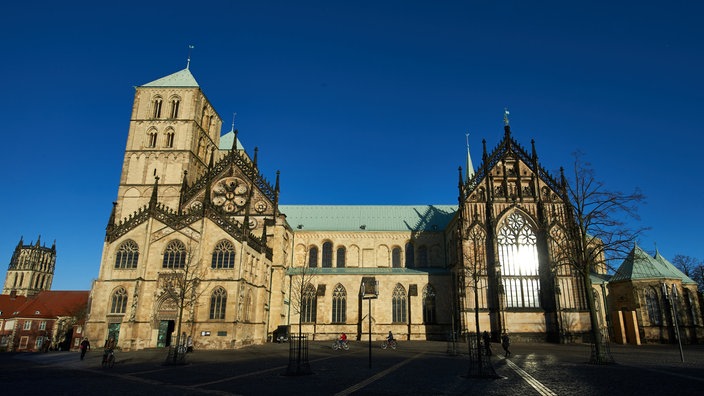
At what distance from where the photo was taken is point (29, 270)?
126 m

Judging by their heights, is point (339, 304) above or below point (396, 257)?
below

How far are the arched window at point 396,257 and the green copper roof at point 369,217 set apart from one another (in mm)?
2845

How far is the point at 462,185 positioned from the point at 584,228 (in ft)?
68.9

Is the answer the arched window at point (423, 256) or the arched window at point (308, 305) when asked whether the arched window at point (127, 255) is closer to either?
the arched window at point (308, 305)

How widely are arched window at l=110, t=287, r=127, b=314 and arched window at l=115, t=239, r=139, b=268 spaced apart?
2238mm

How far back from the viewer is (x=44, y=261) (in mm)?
130625

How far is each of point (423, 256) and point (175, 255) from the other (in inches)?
1212

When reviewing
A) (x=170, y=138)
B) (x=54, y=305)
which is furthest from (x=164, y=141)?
(x=54, y=305)

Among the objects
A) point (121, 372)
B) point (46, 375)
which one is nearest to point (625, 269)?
point (121, 372)

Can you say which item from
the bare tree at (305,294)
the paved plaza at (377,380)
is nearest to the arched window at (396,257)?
the bare tree at (305,294)

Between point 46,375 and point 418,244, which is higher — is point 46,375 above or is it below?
below

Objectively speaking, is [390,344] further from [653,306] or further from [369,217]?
[653,306]

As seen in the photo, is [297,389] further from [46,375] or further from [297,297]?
[297,297]

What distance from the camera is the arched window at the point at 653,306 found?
146 ft
